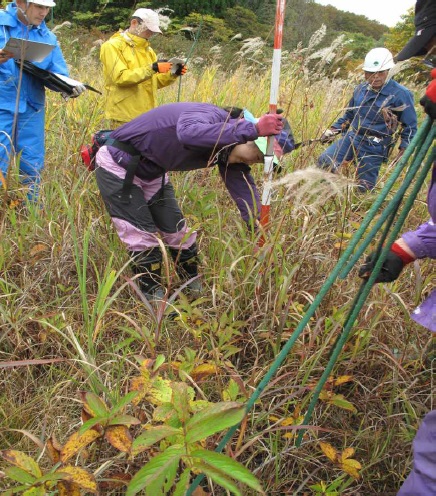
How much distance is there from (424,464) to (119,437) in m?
0.82

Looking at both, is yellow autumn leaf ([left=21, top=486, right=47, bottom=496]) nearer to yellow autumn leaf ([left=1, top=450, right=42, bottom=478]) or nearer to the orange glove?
yellow autumn leaf ([left=1, top=450, right=42, bottom=478])

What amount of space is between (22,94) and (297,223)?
2.10m

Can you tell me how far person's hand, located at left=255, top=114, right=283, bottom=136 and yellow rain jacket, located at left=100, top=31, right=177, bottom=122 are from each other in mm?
1961

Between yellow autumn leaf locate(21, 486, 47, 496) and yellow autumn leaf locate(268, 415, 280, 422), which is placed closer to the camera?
yellow autumn leaf locate(21, 486, 47, 496)

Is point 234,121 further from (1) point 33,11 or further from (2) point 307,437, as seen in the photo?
(1) point 33,11

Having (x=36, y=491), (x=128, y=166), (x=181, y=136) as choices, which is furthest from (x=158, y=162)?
(x=36, y=491)

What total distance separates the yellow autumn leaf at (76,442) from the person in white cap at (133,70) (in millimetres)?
3050

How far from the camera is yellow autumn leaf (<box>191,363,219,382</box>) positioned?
59.8 inches

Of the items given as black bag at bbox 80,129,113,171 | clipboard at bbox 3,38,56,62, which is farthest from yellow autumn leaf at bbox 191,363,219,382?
clipboard at bbox 3,38,56,62

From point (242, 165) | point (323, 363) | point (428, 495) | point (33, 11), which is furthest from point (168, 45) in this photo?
point (428, 495)

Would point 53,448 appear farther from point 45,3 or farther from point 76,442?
point 45,3

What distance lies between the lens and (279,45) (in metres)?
2.10

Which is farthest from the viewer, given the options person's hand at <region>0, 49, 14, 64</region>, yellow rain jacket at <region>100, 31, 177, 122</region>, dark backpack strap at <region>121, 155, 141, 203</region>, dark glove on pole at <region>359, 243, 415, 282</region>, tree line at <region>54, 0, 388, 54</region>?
tree line at <region>54, 0, 388, 54</region>

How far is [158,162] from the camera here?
2.44 meters
